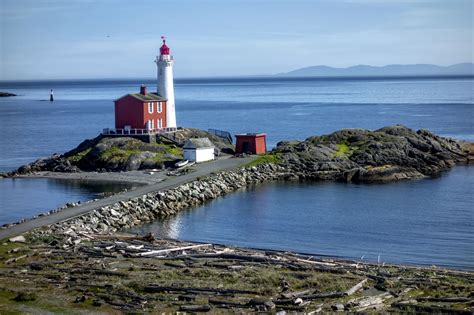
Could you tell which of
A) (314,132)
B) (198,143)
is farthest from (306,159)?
(314,132)

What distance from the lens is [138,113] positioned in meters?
62.2

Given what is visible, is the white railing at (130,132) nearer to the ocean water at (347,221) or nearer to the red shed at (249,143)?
the red shed at (249,143)

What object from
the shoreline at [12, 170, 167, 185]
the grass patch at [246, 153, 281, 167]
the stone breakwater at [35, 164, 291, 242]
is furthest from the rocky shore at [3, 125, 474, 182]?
the stone breakwater at [35, 164, 291, 242]

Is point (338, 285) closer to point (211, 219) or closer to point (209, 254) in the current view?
point (209, 254)

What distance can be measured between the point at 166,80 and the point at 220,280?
135 ft

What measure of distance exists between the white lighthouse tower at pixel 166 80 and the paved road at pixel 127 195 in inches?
316

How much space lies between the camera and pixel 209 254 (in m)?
30.7

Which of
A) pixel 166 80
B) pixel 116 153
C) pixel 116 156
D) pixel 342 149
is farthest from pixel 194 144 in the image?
pixel 342 149

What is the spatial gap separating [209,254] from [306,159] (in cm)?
2993

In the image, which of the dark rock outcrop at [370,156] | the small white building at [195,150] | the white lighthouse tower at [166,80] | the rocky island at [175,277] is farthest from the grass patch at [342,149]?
the rocky island at [175,277]

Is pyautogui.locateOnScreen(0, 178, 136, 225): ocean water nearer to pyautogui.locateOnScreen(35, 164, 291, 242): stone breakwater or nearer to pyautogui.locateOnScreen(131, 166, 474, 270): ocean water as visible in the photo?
pyautogui.locateOnScreen(35, 164, 291, 242): stone breakwater

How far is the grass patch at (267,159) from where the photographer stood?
57.8 m

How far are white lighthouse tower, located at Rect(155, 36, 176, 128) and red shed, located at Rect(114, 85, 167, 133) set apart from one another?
1900mm

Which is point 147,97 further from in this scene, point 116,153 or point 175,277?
point 175,277
